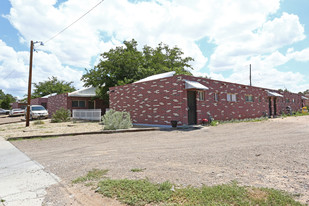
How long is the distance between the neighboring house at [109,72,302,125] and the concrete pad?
969cm

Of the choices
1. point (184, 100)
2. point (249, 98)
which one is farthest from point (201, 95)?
point (249, 98)

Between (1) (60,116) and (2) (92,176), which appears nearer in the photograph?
(2) (92,176)

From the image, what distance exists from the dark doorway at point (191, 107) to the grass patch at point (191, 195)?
1068cm

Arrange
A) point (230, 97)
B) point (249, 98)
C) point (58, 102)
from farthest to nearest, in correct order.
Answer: point (58, 102) → point (249, 98) → point (230, 97)

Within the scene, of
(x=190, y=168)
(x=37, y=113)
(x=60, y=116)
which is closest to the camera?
(x=190, y=168)

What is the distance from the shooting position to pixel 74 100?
2614cm

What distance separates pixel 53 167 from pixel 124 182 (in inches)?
90.9

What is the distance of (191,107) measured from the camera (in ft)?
45.9

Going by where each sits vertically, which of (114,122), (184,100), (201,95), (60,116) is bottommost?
(114,122)

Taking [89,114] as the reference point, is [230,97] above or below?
above

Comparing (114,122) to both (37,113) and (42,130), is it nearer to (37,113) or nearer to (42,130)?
(42,130)

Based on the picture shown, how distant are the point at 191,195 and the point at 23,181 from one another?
3.21 metres

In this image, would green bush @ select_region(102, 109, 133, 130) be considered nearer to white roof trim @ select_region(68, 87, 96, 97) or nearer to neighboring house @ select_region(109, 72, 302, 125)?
neighboring house @ select_region(109, 72, 302, 125)

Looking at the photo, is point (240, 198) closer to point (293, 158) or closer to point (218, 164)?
point (218, 164)
